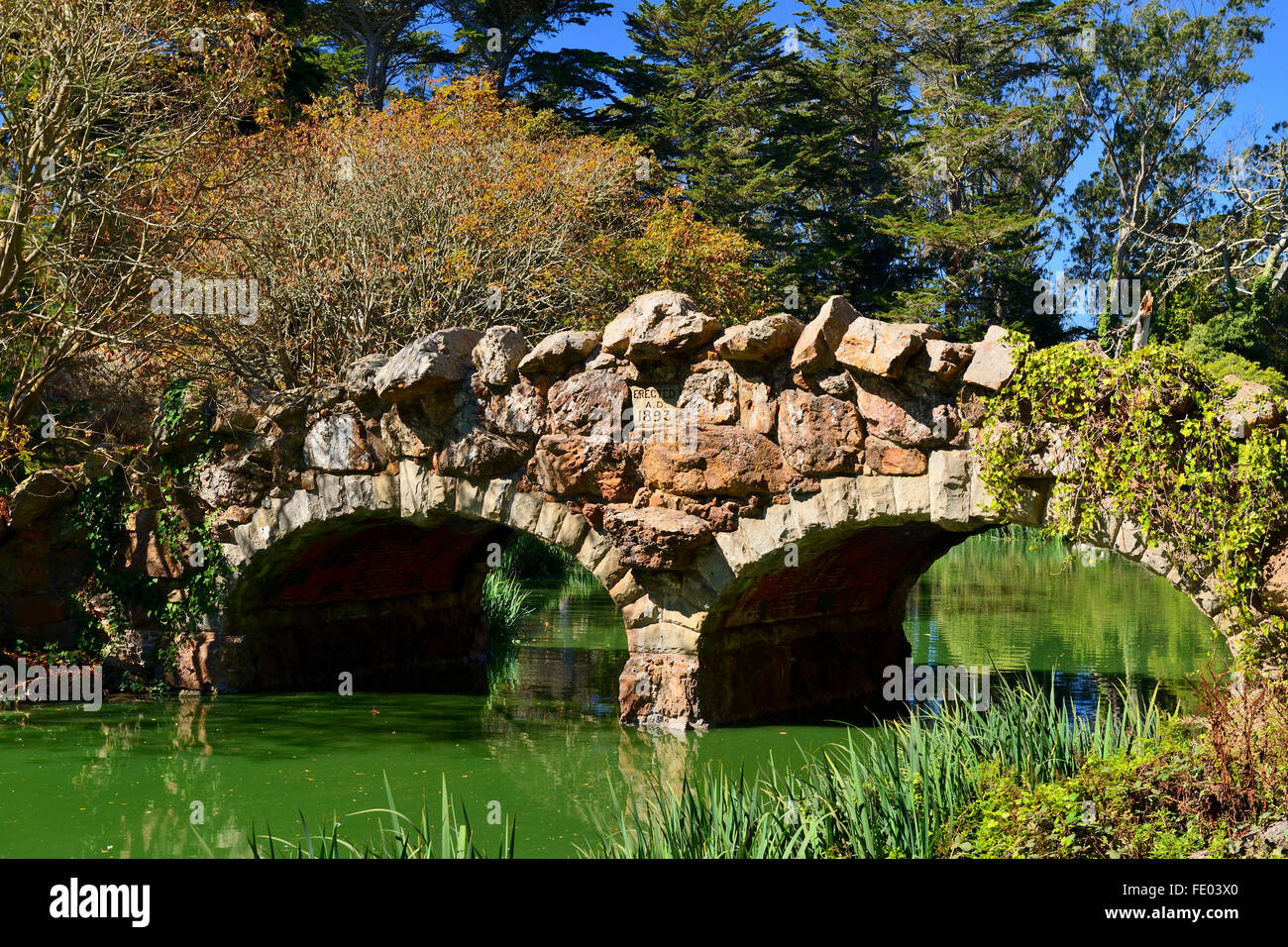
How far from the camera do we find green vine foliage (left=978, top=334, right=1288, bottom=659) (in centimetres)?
731

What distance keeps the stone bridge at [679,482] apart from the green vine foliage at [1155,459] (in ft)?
0.53

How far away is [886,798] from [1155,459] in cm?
324

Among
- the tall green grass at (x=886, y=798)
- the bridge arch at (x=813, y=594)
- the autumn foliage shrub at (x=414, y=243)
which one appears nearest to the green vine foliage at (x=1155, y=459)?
the bridge arch at (x=813, y=594)

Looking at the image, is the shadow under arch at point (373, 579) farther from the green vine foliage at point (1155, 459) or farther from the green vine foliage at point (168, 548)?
the green vine foliage at point (1155, 459)

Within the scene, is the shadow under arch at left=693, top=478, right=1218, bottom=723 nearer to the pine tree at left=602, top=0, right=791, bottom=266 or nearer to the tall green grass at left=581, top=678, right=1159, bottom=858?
the tall green grass at left=581, top=678, right=1159, bottom=858

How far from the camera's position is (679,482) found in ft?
31.7

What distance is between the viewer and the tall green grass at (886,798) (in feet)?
16.9

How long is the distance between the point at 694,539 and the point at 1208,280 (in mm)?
21197

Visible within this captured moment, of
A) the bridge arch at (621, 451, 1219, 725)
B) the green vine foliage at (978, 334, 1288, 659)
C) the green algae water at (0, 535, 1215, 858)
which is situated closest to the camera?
→ the green vine foliage at (978, 334, 1288, 659)

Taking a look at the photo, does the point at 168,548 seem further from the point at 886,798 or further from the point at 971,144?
the point at 971,144
